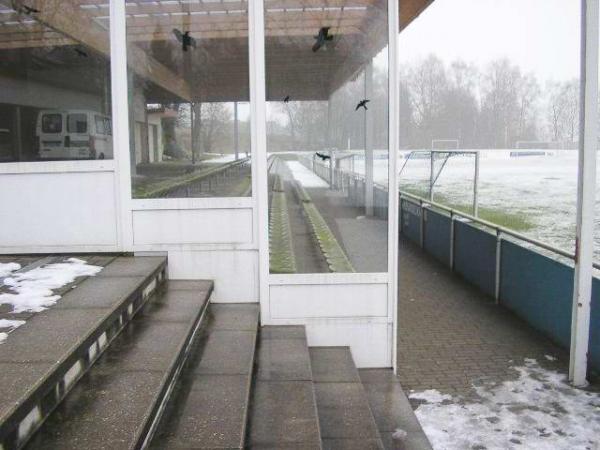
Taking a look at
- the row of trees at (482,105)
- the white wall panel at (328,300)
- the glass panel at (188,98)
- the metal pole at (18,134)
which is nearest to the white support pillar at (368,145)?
the white wall panel at (328,300)

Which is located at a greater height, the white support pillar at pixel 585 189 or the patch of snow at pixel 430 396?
the white support pillar at pixel 585 189

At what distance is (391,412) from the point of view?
383cm

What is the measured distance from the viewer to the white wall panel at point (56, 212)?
4457mm

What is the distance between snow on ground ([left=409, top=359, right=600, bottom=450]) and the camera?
391cm

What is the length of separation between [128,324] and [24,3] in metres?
2.60

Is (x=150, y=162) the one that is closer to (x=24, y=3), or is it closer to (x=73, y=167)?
(x=73, y=167)

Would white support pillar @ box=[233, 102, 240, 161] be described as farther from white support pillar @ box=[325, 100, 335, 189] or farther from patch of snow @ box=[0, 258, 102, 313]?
patch of snow @ box=[0, 258, 102, 313]

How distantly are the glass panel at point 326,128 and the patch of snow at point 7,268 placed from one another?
69.5 inches

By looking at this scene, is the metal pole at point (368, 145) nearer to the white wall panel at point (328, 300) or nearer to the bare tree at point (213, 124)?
the white wall panel at point (328, 300)

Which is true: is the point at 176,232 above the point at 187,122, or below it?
below

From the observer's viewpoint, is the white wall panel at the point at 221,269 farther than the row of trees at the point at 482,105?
No

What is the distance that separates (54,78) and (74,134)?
0.44 m

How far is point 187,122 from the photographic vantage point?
14.9 feet

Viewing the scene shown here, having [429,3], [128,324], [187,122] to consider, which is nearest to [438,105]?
[429,3]
